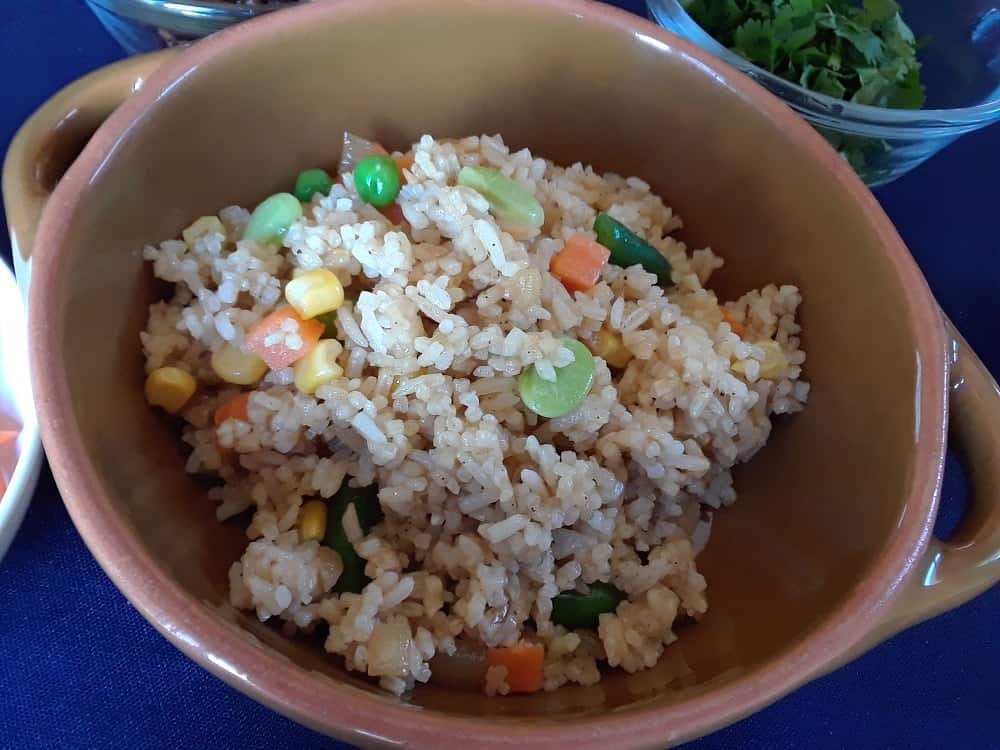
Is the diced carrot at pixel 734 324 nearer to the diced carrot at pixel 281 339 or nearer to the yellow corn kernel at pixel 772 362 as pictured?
the yellow corn kernel at pixel 772 362

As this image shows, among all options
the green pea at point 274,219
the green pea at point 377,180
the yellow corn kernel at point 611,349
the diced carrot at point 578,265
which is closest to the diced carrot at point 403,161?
the green pea at point 377,180

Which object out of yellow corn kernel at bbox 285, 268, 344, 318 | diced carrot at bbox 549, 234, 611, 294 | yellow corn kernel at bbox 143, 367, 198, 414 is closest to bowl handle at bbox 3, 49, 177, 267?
yellow corn kernel at bbox 143, 367, 198, 414

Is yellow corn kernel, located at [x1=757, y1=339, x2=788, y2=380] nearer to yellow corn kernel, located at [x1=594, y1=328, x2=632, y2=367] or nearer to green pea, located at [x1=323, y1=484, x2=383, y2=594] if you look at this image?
yellow corn kernel, located at [x1=594, y1=328, x2=632, y2=367]

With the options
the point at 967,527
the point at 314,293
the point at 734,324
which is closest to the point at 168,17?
the point at 314,293

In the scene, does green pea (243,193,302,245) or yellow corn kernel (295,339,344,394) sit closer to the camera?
yellow corn kernel (295,339,344,394)

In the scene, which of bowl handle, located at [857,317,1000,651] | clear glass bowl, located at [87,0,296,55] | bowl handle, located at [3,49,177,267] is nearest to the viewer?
bowl handle, located at [857,317,1000,651]

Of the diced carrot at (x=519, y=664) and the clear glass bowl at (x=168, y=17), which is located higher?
the clear glass bowl at (x=168, y=17)
